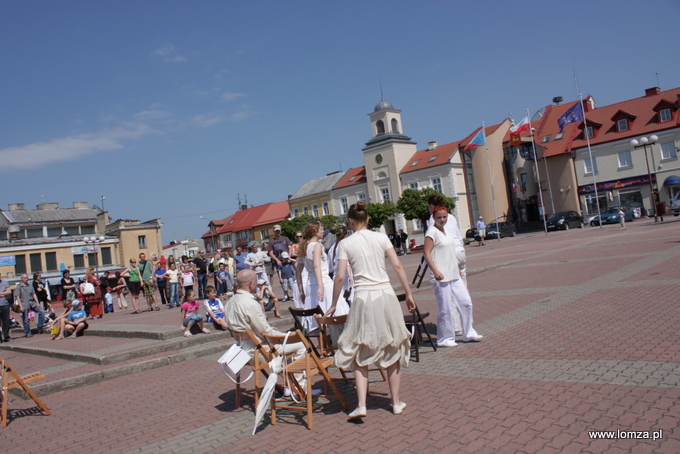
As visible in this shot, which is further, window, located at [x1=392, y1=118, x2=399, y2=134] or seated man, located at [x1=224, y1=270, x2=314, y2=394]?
window, located at [x1=392, y1=118, x2=399, y2=134]

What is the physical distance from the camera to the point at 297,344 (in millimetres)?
5250

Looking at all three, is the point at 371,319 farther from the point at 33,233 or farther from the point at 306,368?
the point at 33,233

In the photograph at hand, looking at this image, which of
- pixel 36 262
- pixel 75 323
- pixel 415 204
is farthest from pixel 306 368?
pixel 36 262

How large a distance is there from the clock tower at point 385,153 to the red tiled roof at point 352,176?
3.10 m

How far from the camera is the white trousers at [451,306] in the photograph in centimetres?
679

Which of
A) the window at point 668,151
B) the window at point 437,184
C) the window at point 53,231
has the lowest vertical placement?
the window at point 668,151

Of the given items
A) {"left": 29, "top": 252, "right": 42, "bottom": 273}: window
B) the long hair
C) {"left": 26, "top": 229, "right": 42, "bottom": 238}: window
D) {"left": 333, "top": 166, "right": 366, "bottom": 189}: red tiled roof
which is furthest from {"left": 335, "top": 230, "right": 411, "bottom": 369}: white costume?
{"left": 26, "top": 229, "right": 42, "bottom": 238}: window

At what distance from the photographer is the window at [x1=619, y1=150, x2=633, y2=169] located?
1771 inches

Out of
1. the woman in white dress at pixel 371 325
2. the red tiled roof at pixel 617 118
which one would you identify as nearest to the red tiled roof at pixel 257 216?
the red tiled roof at pixel 617 118

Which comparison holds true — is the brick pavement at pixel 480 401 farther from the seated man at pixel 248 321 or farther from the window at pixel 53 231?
the window at pixel 53 231

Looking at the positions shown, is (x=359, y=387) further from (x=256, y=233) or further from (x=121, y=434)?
(x=256, y=233)

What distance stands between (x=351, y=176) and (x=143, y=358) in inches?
2357

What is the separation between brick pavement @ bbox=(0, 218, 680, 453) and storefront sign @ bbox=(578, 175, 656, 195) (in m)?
40.5

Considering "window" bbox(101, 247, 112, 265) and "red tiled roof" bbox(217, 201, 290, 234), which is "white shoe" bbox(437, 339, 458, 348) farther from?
"red tiled roof" bbox(217, 201, 290, 234)
